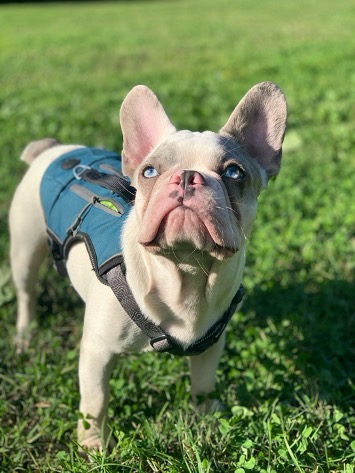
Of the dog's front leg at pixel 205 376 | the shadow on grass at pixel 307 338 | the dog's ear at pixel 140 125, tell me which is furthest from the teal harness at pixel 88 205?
the shadow on grass at pixel 307 338

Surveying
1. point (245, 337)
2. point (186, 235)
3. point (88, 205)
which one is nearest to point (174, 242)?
point (186, 235)

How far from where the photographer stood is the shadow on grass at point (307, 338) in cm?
314

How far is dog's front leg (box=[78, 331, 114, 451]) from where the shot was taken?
273 centimetres

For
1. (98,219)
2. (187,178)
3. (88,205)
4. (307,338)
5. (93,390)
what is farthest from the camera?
(307,338)

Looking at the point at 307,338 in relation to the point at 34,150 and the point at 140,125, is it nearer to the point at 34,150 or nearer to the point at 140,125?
the point at 140,125

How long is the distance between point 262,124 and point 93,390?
4.92 ft

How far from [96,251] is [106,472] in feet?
3.23

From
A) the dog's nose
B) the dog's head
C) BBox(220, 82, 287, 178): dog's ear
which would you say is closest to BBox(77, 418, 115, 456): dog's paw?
the dog's head

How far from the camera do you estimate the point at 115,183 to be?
297cm

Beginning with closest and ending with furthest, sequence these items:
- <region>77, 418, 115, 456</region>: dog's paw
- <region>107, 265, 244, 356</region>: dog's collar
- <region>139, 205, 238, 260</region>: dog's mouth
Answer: <region>139, 205, 238, 260</region>: dog's mouth → <region>107, 265, 244, 356</region>: dog's collar → <region>77, 418, 115, 456</region>: dog's paw

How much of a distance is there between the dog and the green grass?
10.1 inches

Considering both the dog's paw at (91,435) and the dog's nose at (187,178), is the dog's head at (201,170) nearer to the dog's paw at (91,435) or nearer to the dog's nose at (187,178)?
the dog's nose at (187,178)

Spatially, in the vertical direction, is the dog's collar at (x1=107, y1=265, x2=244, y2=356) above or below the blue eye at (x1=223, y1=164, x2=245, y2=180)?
below

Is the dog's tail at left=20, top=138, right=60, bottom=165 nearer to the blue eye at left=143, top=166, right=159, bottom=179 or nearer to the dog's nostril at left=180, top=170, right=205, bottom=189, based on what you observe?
the blue eye at left=143, top=166, right=159, bottom=179
